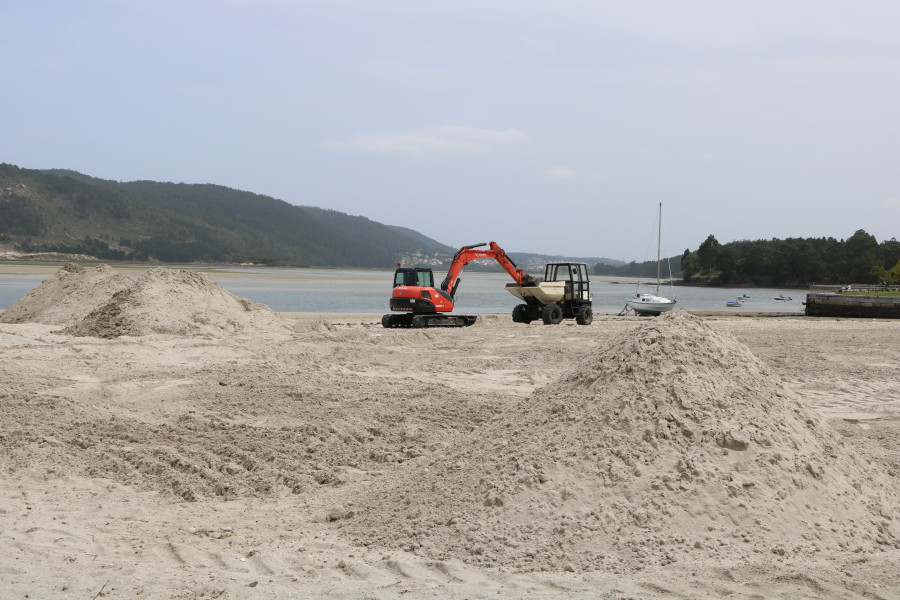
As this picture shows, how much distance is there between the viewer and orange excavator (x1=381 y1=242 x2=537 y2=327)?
21.8m

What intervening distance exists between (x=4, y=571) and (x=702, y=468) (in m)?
4.26

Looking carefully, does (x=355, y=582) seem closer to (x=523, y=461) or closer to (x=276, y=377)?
(x=523, y=461)

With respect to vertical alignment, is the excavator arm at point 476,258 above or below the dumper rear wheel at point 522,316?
above

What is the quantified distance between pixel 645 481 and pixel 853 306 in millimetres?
36475

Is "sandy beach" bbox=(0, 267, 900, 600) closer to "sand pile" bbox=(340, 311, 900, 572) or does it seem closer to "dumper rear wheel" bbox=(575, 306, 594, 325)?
"sand pile" bbox=(340, 311, 900, 572)

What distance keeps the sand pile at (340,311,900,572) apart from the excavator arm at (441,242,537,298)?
56.6ft

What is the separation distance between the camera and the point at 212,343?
1511 cm

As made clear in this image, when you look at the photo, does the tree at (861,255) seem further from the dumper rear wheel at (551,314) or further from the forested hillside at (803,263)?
the dumper rear wheel at (551,314)

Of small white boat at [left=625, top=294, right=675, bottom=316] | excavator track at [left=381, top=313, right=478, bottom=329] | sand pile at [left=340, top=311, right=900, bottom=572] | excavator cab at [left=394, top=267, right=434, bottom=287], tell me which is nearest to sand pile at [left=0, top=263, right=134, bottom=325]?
excavator track at [left=381, top=313, right=478, bottom=329]

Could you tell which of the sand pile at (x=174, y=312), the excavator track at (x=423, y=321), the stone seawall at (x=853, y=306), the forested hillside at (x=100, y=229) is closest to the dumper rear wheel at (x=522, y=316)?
the excavator track at (x=423, y=321)

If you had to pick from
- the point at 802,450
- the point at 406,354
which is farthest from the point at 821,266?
the point at 802,450

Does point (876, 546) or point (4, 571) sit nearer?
point (4, 571)

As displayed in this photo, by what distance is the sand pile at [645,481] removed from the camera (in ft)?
14.8

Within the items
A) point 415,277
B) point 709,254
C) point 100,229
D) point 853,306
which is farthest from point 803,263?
point 100,229
